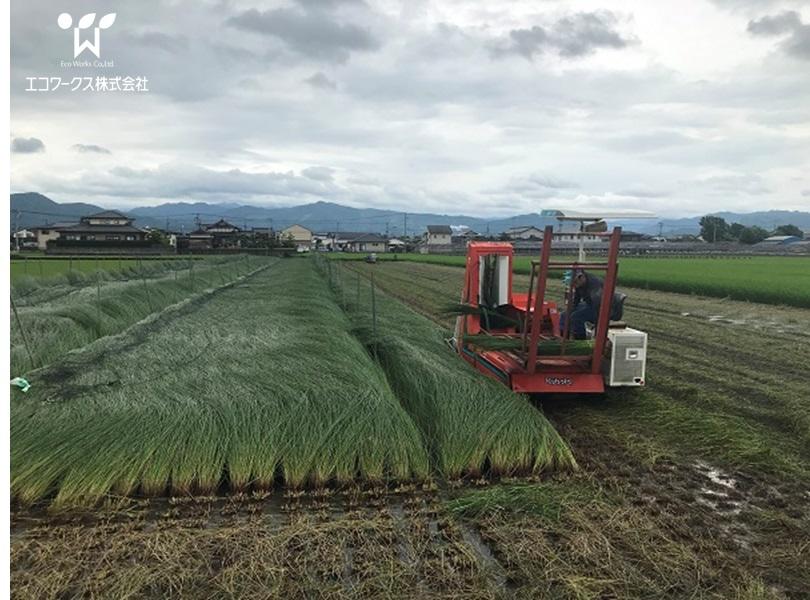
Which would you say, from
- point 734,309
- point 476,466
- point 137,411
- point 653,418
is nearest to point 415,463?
point 476,466

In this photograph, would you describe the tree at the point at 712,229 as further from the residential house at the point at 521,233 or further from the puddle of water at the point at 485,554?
the puddle of water at the point at 485,554

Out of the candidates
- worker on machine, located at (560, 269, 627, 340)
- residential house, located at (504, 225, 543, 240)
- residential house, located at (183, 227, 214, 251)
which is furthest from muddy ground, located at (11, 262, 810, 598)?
residential house, located at (183, 227, 214, 251)

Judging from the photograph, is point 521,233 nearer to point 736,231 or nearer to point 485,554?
point 736,231

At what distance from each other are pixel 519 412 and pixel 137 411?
132 inches

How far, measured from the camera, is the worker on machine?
276 inches

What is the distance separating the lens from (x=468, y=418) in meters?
5.82

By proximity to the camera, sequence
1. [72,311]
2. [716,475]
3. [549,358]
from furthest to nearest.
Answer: [72,311] → [549,358] → [716,475]

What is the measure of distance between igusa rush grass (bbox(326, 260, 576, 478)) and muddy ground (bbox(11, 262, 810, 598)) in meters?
0.25

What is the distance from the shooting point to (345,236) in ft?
373

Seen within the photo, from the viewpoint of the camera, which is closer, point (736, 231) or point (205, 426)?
point (205, 426)

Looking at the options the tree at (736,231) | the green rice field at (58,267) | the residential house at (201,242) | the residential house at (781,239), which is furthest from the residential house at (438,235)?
the green rice field at (58,267)

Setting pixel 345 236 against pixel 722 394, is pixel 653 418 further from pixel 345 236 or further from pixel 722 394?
pixel 345 236

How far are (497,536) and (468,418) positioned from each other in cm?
186

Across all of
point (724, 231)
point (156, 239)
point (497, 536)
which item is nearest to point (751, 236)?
point (724, 231)
